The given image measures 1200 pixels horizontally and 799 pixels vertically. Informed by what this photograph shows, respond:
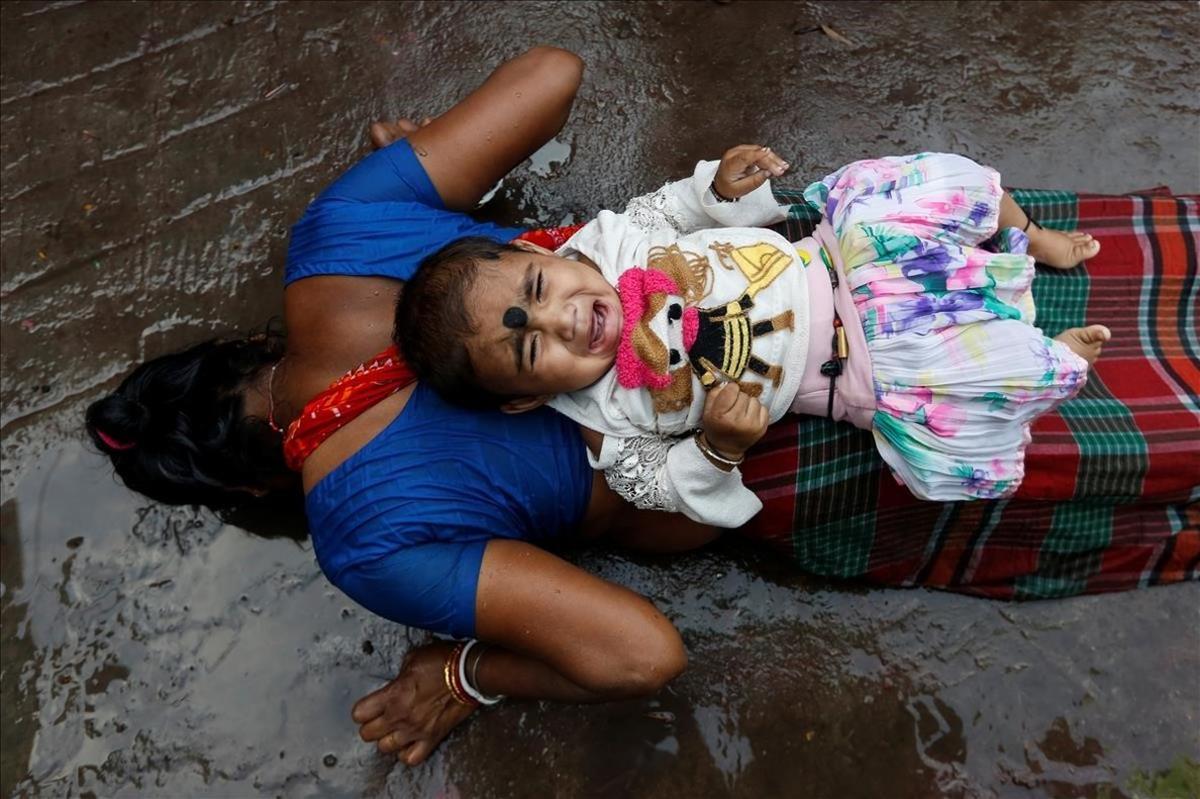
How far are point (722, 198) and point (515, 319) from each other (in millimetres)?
629

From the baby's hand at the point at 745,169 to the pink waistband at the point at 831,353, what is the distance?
0.20 meters

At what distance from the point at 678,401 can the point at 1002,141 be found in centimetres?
151

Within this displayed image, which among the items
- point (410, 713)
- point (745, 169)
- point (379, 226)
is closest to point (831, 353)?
point (745, 169)

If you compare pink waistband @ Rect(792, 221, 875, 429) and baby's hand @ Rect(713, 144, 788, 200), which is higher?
baby's hand @ Rect(713, 144, 788, 200)

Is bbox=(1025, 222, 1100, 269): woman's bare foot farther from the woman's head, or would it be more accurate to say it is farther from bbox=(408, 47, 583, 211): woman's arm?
the woman's head

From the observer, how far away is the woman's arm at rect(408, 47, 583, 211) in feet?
6.73

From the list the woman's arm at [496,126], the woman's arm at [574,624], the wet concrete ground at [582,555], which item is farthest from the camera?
the woman's arm at [496,126]

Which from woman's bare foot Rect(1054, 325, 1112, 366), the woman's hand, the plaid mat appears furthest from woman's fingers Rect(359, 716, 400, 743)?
woman's bare foot Rect(1054, 325, 1112, 366)

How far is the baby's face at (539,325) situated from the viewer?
1.60 metres

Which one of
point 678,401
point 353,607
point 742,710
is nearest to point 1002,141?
point 678,401

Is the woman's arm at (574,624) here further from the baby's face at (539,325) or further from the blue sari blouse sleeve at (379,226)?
the blue sari blouse sleeve at (379,226)

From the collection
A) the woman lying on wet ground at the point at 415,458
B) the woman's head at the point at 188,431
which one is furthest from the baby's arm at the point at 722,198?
the woman's head at the point at 188,431

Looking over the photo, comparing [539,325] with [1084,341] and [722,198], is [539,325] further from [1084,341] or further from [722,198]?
[1084,341]

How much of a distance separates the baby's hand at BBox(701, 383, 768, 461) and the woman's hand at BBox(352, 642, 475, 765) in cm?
89
